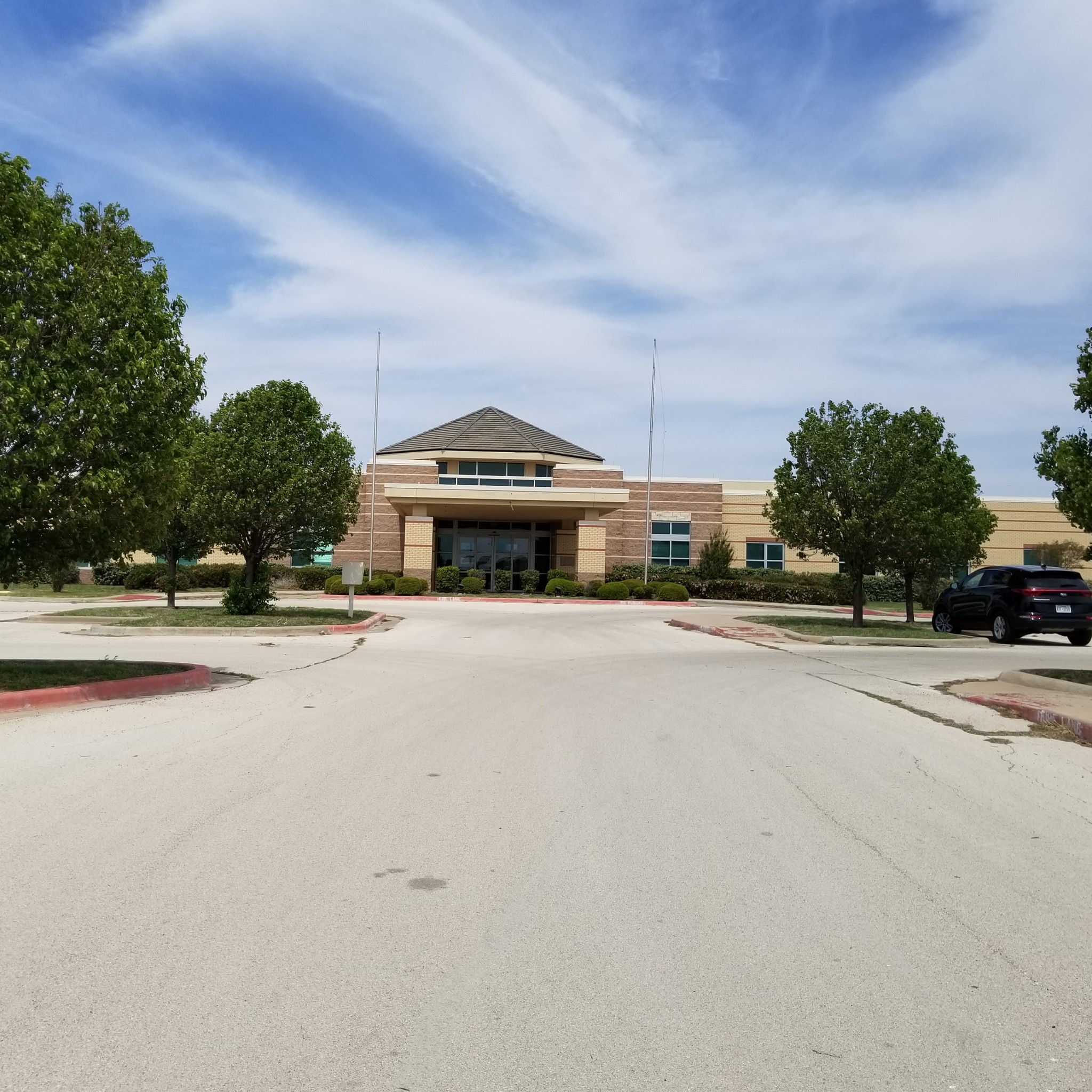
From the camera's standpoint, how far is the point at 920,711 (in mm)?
12250

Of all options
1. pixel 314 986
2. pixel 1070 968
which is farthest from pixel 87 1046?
pixel 1070 968

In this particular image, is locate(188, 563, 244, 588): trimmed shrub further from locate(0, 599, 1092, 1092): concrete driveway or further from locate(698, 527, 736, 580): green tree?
locate(0, 599, 1092, 1092): concrete driveway

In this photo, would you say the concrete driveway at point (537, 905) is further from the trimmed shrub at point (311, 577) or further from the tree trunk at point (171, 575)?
the trimmed shrub at point (311, 577)

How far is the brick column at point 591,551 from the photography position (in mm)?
49156

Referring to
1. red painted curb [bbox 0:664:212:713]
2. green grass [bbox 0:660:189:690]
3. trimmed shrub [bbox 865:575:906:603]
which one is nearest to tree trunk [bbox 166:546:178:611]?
green grass [bbox 0:660:189:690]

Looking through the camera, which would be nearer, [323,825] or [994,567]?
[323,825]

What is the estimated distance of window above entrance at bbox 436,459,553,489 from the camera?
2051 inches

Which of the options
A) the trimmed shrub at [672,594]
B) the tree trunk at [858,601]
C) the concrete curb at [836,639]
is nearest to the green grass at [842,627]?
the tree trunk at [858,601]

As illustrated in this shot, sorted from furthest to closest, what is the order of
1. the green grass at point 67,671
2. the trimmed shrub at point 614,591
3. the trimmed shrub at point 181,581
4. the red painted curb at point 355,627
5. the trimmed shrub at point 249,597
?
the trimmed shrub at point 614,591
the trimmed shrub at point 181,581
the trimmed shrub at point 249,597
the red painted curb at point 355,627
the green grass at point 67,671

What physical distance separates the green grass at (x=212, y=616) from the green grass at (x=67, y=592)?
1038 cm

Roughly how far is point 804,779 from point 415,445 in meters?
49.6

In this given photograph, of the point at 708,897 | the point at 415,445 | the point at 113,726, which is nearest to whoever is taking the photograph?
the point at 708,897

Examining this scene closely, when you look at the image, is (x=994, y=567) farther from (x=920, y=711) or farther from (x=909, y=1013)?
(x=909, y=1013)

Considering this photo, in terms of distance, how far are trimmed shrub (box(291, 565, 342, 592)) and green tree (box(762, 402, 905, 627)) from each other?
2617 centimetres
